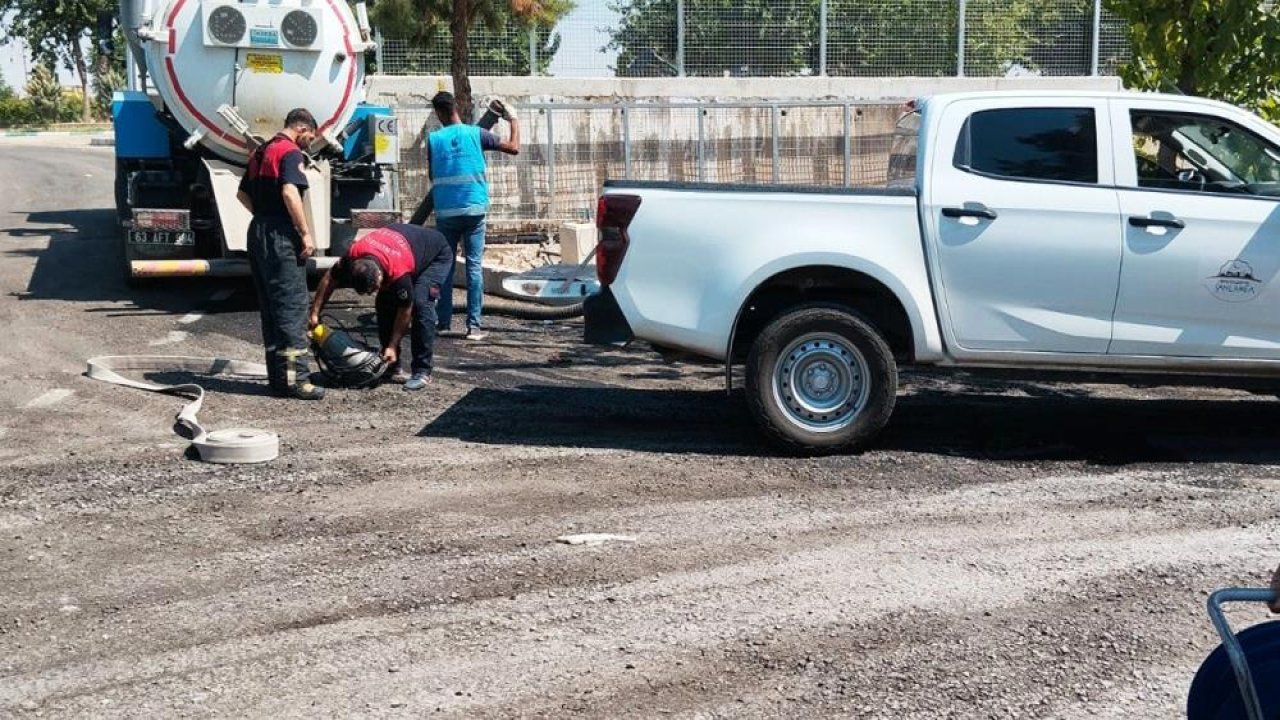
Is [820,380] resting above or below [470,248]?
below

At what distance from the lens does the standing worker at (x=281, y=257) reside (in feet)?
30.1

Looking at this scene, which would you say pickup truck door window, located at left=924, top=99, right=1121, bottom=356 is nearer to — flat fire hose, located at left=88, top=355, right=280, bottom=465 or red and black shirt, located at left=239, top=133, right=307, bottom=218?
flat fire hose, located at left=88, top=355, right=280, bottom=465

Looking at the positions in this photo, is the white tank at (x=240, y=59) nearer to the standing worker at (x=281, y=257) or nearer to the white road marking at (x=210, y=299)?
the white road marking at (x=210, y=299)

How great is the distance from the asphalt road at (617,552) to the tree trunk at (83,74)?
60.3 m

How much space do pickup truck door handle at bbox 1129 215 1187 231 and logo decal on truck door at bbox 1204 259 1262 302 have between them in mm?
328

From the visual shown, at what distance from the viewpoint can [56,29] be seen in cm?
6775

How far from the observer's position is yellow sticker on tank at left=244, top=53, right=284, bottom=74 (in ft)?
40.4

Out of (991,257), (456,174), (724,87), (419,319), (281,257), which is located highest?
(724,87)

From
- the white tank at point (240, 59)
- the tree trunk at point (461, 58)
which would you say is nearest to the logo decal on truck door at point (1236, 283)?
the white tank at point (240, 59)

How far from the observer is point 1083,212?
7.65m

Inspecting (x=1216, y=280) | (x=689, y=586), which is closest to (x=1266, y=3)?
(x=1216, y=280)

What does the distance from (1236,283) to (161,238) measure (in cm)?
894

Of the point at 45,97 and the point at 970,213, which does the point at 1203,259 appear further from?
the point at 45,97

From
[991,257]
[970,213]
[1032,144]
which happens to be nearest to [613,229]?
[970,213]
